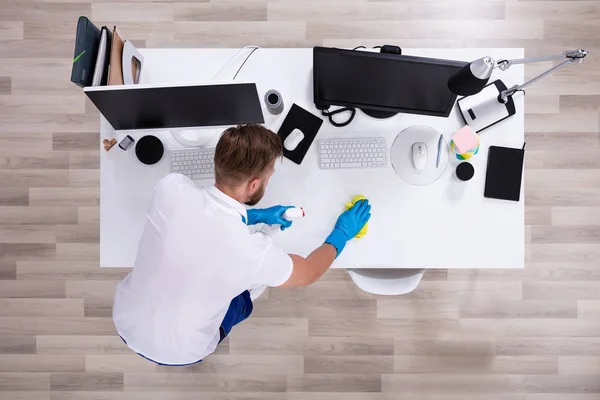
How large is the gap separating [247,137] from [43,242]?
176 cm

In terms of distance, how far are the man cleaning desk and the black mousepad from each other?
0.27m

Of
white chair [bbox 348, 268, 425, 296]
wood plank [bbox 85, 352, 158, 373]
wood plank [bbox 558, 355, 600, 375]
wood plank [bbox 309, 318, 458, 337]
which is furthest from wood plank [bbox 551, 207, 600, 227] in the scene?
wood plank [bbox 85, 352, 158, 373]

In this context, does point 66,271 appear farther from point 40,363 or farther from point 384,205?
point 384,205

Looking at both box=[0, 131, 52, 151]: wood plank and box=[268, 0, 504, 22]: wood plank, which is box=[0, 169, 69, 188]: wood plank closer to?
box=[0, 131, 52, 151]: wood plank

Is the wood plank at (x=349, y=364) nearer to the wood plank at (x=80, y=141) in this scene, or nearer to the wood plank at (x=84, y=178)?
the wood plank at (x=84, y=178)

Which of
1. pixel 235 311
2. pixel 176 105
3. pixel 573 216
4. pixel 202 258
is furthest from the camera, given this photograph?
pixel 573 216

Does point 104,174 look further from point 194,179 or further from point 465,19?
point 465,19

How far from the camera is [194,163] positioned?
1788 mm

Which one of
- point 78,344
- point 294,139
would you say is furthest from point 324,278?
point 78,344

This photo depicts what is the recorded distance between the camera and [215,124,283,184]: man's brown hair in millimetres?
1459

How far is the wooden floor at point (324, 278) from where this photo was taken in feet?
8.21

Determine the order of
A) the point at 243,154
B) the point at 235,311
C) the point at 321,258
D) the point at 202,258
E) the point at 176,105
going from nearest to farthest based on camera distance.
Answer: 1. the point at 202,258
2. the point at 243,154
3. the point at 176,105
4. the point at 321,258
5. the point at 235,311

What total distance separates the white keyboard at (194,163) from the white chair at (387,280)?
0.75m

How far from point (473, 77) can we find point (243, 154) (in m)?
0.76
